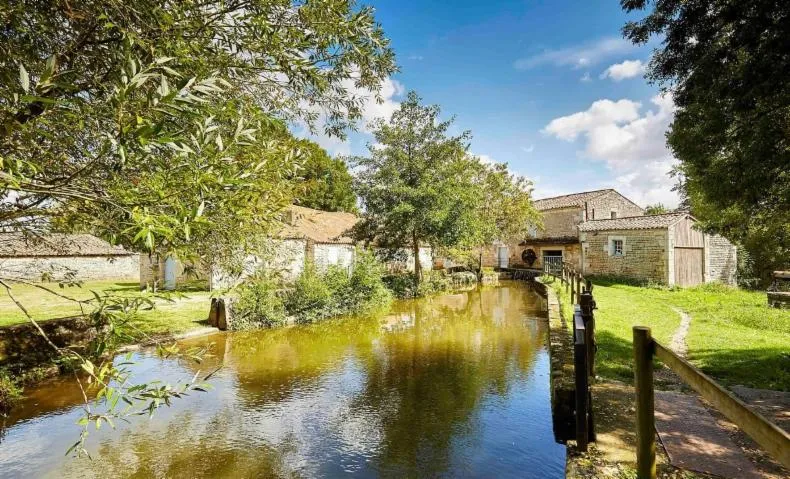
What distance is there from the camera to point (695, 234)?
2253 centimetres

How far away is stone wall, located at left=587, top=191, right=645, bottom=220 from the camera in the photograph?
31891mm

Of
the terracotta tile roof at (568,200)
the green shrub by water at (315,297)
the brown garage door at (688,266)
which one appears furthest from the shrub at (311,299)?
the terracotta tile roof at (568,200)

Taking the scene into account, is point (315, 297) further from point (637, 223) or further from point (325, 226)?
point (637, 223)

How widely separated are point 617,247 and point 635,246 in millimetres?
1477

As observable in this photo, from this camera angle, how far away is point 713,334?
9359mm

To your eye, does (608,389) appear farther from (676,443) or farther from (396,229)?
(396,229)

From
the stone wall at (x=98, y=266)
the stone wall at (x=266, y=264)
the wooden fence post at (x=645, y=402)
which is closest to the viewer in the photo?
the wooden fence post at (x=645, y=402)

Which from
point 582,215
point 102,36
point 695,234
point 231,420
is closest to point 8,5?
point 102,36

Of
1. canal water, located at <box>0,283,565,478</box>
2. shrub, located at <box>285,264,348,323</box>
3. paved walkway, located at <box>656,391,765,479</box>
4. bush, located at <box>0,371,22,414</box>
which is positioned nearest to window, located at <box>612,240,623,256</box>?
canal water, located at <box>0,283,565,478</box>

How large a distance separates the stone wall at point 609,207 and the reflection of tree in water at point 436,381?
863 inches

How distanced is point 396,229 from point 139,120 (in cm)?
1773

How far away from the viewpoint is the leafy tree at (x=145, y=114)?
2256mm

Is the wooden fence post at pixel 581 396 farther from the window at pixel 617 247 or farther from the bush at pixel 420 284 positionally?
the window at pixel 617 247

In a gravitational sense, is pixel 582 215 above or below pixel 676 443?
above
